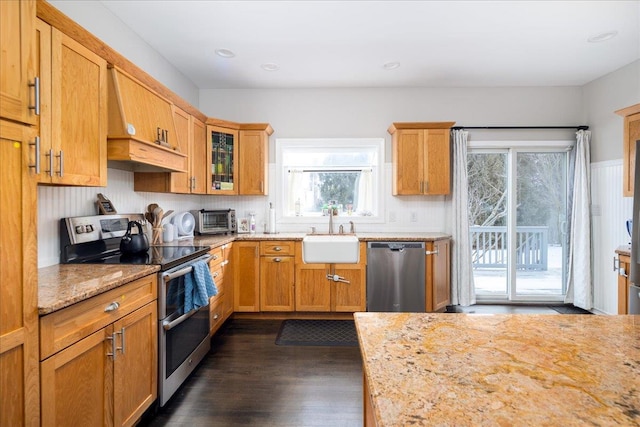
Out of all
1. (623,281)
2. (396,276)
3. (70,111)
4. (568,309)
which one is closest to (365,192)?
(396,276)

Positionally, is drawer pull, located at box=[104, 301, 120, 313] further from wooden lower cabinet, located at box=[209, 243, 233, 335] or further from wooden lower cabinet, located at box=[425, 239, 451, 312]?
wooden lower cabinet, located at box=[425, 239, 451, 312]

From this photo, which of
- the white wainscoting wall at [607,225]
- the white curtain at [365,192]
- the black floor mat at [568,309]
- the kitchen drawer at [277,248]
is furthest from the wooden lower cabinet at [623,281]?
the kitchen drawer at [277,248]

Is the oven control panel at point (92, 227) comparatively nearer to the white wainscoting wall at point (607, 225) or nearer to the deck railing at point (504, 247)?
the deck railing at point (504, 247)

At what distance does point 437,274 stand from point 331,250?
47.7 inches

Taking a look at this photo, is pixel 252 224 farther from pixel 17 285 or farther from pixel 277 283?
pixel 17 285

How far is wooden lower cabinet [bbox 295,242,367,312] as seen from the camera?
3.40 meters

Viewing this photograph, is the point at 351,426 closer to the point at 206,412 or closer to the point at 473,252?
the point at 206,412

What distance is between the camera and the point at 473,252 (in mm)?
4129

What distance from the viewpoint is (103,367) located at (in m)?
1.49

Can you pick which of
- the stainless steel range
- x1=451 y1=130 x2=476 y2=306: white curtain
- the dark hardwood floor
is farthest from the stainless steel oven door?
x1=451 y1=130 x2=476 y2=306: white curtain

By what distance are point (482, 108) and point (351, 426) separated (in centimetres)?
384

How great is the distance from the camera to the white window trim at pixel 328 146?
4.02 meters

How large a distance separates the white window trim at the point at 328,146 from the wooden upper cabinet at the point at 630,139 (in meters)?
2.28

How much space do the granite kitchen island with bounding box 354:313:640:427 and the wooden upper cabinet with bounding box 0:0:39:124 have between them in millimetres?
1419
